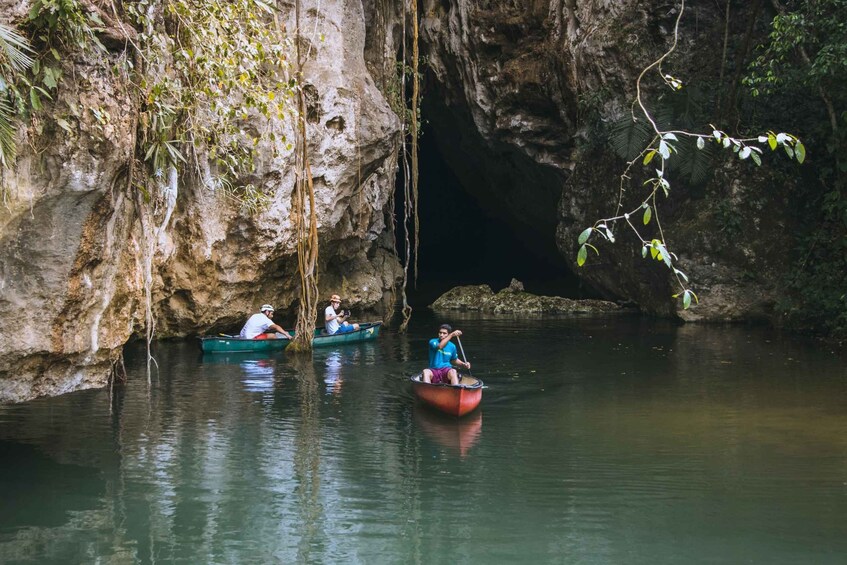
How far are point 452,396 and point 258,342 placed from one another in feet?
23.2

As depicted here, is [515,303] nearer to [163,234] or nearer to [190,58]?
[163,234]

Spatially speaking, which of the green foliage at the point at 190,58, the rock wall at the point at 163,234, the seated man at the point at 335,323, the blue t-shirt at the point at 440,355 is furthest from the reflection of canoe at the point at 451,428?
the seated man at the point at 335,323

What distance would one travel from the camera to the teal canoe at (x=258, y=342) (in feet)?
56.3

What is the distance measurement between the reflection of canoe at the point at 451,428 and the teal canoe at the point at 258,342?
598cm

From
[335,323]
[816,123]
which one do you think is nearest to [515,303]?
[335,323]

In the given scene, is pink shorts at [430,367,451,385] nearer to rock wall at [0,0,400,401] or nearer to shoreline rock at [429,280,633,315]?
rock wall at [0,0,400,401]

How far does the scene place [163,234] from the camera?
17.2m

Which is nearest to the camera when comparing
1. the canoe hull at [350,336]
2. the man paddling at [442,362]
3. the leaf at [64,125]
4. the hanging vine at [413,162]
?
the leaf at [64,125]

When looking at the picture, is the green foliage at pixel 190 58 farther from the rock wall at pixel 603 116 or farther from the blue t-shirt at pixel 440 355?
the rock wall at pixel 603 116

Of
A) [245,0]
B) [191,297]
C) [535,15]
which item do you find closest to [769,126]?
[535,15]

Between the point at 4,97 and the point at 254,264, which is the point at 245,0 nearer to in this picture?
the point at 4,97

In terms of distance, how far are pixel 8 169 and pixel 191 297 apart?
1126 centimetres

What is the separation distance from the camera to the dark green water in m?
7.06

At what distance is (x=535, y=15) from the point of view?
23.7 metres
